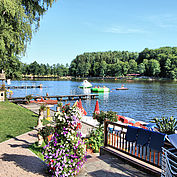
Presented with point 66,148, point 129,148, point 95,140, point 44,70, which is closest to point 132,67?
point 44,70

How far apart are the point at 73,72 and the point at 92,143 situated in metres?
178

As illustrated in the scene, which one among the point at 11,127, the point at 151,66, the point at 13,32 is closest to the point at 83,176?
the point at 11,127

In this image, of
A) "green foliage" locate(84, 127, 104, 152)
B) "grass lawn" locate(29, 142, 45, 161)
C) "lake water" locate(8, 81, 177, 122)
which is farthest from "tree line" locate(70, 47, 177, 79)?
"grass lawn" locate(29, 142, 45, 161)

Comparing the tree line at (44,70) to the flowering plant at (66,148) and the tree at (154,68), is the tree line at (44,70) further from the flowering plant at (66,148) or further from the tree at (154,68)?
the flowering plant at (66,148)

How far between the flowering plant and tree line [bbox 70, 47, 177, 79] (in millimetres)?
140383

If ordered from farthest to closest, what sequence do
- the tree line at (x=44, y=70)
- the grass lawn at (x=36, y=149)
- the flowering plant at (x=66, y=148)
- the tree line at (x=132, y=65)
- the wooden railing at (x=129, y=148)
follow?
the tree line at (x=44, y=70), the tree line at (x=132, y=65), the grass lawn at (x=36, y=149), the wooden railing at (x=129, y=148), the flowering plant at (x=66, y=148)

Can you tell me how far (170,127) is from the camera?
8.17m

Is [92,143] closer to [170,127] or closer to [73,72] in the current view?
[170,127]

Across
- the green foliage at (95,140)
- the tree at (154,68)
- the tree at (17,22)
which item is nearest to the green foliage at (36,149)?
the green foliage at (95,140)

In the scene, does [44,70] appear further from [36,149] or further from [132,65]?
[36,149]

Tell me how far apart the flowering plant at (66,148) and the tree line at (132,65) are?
140m

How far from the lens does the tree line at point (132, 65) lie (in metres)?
143

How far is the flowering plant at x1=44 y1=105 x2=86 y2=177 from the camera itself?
5.46 meters

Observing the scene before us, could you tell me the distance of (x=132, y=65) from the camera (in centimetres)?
16388
